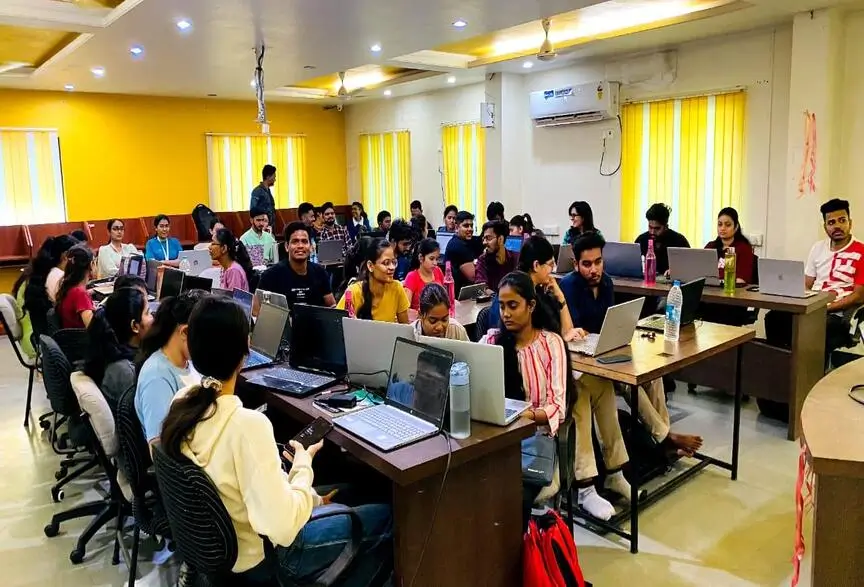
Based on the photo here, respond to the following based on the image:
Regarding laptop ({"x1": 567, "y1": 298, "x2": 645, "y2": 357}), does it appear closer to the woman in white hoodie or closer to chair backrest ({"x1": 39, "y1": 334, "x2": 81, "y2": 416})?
the woman in white hoodie

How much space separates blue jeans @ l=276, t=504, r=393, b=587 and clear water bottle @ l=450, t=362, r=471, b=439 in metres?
0.37

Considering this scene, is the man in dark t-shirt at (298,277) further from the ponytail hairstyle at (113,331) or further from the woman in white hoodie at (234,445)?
the woman in white hoodie at (234,445)

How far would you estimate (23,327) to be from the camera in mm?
4754

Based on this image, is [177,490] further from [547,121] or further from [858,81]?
[547,121]

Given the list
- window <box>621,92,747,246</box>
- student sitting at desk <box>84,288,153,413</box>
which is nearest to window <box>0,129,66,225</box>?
student sitting at desk <box>84,288,153,413</box>

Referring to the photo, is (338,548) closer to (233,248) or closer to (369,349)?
(369,349)

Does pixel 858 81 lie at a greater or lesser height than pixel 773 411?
greater

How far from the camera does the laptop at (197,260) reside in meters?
6.01

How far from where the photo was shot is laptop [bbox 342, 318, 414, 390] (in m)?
2.65

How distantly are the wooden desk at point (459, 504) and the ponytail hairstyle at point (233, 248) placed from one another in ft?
9.49

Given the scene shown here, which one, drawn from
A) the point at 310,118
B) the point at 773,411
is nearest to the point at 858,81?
the point at 773,411

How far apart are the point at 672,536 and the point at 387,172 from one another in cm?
851

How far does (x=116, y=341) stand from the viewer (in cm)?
295

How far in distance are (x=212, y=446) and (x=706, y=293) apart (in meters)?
3.71
